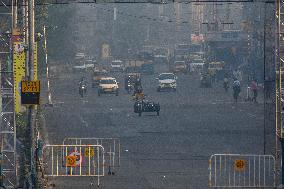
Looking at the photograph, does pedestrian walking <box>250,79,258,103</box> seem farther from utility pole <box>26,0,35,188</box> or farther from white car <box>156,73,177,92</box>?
utility pole <box>26,0,35,188</box>

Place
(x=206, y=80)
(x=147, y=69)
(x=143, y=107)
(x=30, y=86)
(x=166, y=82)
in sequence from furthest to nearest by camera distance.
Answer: (x=147, y=69) < (x=206, y=80) < (x=166, y=82) < (x=143, y=107) < (x=30, y=86)

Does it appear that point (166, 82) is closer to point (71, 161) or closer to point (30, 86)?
point (71, 161)

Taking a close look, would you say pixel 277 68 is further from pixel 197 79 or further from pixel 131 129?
pixel 197 79

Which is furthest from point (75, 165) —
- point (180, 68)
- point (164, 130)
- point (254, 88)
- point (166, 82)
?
point (180, 68)

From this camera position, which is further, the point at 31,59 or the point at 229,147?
the point at 229,147

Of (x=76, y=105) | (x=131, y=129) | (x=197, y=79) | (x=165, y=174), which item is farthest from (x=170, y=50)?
(x=165, y=174)

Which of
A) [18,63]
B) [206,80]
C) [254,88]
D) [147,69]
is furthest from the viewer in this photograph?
[147,69]

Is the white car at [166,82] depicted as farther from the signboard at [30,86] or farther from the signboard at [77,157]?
the signboard at [30,86]

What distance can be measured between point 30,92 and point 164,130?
60.7 ft

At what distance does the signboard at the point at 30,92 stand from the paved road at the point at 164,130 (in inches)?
113

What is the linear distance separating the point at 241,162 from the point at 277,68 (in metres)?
3.64

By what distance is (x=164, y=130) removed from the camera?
41.2m

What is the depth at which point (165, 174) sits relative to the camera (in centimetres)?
2731

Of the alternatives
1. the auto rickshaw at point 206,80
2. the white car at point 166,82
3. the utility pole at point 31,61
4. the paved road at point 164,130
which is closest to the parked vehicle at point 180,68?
the auto rickshaw at point 206,80
